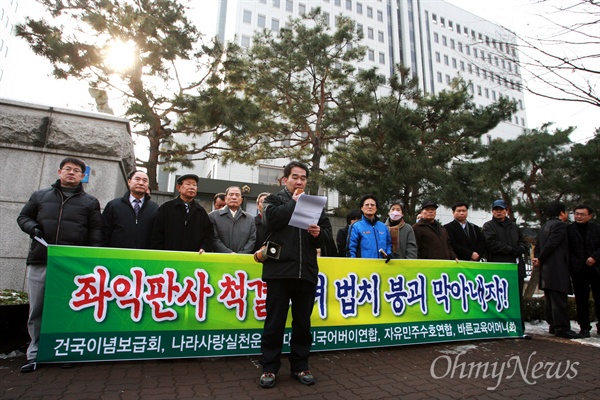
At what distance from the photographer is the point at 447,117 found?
1278 cm

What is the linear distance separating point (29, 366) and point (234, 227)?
2382mm

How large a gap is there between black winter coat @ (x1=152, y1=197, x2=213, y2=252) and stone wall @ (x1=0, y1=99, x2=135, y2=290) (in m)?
1.74

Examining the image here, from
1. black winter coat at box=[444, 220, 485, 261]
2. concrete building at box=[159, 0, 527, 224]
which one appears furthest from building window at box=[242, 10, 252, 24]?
black winter coat at box=[444, 220, 485, 261]

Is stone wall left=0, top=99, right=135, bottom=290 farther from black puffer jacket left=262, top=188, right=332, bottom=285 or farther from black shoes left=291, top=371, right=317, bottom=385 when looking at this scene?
black shoes left=291, top=371, right=317, bottom=385

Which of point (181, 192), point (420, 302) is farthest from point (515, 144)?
point (181, 192)

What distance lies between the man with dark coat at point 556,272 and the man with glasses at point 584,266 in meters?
0.12

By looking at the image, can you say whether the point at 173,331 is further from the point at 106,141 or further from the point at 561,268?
the point at 561,268

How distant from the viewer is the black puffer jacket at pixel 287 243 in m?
2.84

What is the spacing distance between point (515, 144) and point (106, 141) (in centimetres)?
1142

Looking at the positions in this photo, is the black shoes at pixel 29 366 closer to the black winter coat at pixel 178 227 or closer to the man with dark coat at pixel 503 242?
the black winter coat at pixel 178 227

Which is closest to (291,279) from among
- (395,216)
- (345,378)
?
(345,378)

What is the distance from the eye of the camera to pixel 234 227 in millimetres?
4566

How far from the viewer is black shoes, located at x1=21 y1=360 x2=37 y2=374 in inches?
114

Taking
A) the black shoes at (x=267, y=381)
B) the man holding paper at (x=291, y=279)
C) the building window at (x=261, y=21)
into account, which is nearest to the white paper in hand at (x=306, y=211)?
the man holding paper at (x=291, y=279)
